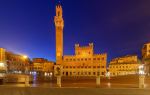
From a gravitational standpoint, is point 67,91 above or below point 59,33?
below

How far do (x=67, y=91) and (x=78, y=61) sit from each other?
89541 millimetres

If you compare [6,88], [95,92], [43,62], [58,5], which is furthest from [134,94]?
[43,62]

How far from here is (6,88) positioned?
2131 centimetres

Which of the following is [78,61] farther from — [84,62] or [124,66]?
[124,66]

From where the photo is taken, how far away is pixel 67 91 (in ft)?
67.7

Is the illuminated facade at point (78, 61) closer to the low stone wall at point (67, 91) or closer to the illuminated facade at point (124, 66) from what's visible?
the illuminated facade at point (124, 66)

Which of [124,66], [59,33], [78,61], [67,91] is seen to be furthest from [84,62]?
[67,91]

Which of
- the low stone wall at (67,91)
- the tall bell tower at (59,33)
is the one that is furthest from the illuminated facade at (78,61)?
the low stone wall at (67,91)

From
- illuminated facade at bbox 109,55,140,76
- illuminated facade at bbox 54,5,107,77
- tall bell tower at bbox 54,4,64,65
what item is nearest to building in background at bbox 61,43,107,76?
illuminated facade at bbox 54,5,107,77

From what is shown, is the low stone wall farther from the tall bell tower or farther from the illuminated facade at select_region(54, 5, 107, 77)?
the tall bell tower

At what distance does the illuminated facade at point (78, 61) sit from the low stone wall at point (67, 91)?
278ft

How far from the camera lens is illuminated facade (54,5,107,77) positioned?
107250mm

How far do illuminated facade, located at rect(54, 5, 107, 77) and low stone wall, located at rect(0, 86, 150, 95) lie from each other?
84834mm

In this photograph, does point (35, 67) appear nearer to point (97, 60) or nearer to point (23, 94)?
point (97, 60)
